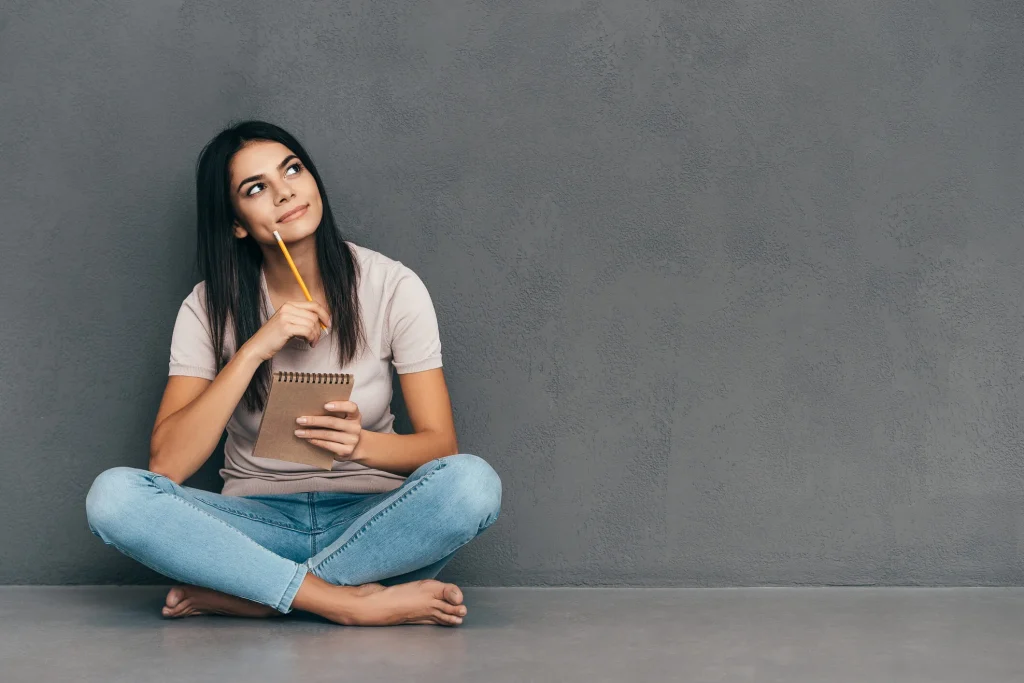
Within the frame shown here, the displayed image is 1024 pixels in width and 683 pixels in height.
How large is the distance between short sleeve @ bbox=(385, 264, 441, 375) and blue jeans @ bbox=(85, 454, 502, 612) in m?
0.24

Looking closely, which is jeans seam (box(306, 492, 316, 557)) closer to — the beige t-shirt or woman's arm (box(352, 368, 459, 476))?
the beige t-shirt

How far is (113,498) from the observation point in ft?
5.16

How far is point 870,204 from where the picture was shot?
201cm

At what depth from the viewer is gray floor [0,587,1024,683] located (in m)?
1.37

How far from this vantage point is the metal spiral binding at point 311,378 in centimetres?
151

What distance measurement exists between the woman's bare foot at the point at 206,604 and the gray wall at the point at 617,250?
0.39 metres

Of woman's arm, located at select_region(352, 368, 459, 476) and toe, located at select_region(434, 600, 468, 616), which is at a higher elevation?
woman's arm, located at select_region(352, 368, 459, 476)

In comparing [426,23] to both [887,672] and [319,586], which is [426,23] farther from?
[887,672]

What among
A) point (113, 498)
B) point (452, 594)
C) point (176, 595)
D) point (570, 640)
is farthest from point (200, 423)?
point (570, 640)

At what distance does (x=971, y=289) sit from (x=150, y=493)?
1.63 meters

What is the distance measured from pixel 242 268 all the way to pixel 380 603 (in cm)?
68

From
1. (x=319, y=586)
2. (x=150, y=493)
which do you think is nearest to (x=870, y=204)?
(x=319, y=586)

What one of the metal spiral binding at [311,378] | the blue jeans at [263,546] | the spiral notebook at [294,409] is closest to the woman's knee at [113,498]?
the blue jeans at [263,546]

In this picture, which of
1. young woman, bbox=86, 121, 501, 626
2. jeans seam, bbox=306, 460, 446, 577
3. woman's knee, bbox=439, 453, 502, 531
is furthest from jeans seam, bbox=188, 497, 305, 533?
woman's knee, bbox=439, 453, 502, 531
